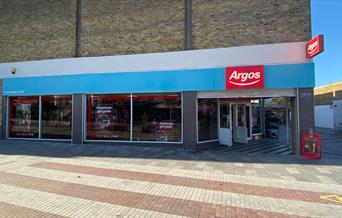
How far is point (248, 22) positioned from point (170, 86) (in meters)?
4.68

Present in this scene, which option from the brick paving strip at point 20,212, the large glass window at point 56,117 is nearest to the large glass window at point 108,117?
the large glass window at point 56,117

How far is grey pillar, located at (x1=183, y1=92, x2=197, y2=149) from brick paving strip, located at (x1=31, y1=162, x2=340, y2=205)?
4409 mm

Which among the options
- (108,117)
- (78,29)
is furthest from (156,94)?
(78,29)

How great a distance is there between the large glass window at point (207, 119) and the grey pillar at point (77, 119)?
20.9 ft

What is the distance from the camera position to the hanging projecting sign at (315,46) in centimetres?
895

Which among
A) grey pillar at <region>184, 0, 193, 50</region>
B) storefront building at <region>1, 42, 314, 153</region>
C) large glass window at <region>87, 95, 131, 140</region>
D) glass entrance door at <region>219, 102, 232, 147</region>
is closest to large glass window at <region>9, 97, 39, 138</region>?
storefront building at <region>1, 42, 314, 153</region>

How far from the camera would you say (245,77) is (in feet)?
35.7

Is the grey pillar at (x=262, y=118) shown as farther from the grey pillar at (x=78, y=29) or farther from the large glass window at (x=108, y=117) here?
the grey pillar at (x=78, y=29)

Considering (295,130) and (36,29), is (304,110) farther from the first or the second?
(36,29)

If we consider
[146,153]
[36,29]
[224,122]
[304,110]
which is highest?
[36,29]

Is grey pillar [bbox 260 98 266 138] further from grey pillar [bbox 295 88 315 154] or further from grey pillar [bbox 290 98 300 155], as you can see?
grey pillar [bbox 295 88 315 154]

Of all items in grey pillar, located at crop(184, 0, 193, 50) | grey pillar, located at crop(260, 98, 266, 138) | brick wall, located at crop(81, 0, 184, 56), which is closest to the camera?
grey pillar, located at crop(184, 0, 193, 50)

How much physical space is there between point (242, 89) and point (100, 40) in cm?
800

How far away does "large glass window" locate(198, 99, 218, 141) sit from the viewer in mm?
12398
